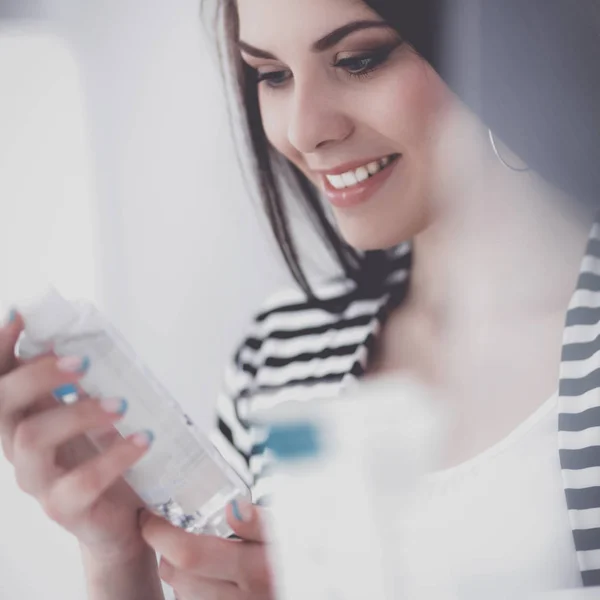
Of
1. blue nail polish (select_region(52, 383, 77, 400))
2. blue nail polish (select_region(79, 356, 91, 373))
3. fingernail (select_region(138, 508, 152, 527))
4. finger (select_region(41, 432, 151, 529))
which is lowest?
fingernail (select_region(138, 508, 152, 527))

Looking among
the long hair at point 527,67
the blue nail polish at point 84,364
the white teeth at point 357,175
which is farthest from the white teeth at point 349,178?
the blue nail polish at point 84,364

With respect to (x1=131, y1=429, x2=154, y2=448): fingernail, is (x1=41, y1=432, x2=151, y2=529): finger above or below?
below

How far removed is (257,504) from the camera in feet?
1.55

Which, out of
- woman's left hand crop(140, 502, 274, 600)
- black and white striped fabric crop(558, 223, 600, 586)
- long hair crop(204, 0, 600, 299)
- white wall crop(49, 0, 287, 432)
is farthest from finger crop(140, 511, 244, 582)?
long hair crop(204, 0, 600, 299)

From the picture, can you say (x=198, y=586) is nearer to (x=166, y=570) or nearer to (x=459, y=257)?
(x=166, y=570)

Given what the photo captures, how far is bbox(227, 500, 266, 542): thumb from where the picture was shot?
0.44 m

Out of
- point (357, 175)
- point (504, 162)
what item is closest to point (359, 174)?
point (357, 175)

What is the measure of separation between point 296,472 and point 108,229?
0.70ft

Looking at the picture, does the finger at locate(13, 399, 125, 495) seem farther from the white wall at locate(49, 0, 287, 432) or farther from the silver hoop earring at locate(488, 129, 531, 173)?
the silver hoop earring at locate(488, 129, 531, 173)

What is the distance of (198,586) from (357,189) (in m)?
0.29

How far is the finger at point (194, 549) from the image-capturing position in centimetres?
42

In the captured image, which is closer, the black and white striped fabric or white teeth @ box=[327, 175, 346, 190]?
the black and white striped fabric

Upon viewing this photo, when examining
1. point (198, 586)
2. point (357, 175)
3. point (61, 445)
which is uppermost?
point (357, 175)

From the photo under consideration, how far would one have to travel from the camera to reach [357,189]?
50 cm
